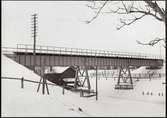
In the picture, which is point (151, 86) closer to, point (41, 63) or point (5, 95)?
point (41, 63)

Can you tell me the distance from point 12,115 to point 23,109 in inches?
50.4

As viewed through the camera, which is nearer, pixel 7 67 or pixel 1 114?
pixel 1 114

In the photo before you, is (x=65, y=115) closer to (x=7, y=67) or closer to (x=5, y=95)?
(x=5, y=95)

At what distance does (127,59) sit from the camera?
54.2 meters

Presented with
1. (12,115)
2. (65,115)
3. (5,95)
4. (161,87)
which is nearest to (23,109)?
(12,115)

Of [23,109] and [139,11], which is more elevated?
[139,11]

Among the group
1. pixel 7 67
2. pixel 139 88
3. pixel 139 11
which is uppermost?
pixel 139 11

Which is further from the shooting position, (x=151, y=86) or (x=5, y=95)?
(x=151, y=86)

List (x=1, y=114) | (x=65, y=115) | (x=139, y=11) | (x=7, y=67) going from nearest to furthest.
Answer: (x=1, y=114) → (x=65, y=115) → (x=139, y=11) → (x=7, y=67)

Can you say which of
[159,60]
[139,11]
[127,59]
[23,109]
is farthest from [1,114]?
[159,60]

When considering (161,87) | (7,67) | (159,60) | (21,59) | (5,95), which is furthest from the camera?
(159,60)

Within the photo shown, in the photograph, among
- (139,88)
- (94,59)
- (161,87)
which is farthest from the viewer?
(139,88)

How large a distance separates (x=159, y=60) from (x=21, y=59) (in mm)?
47875

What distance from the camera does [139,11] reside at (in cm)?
1357
